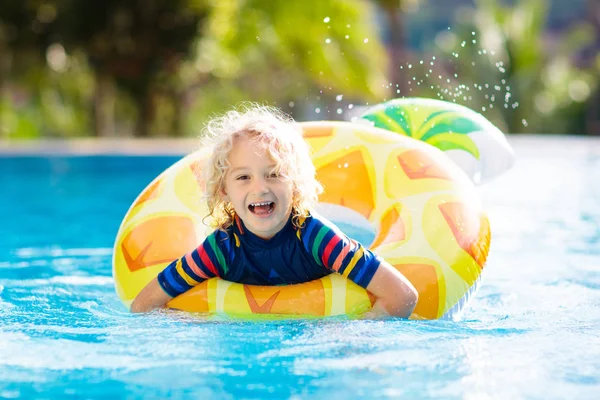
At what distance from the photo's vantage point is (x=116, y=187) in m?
8.34

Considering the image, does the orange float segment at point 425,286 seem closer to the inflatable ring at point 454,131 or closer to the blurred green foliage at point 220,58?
the inflatable ring at point 454,131

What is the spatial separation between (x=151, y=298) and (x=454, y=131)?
60.9 inches

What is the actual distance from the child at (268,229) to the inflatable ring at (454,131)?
3.41ft

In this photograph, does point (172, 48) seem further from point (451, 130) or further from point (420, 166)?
point (420, 166)

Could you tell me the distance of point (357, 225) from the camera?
3678 mm

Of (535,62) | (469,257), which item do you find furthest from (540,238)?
(535,62)

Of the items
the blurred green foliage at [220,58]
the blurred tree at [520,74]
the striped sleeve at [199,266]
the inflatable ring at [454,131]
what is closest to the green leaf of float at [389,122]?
the inflatable ring at [454,131]

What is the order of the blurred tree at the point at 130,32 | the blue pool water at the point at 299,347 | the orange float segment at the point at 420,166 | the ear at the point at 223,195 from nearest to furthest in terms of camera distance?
the blue pool water at the point at 299,347, the ear at the point at 223,195, the orange float segment at the point at 420,166, the blurred tree at the point at 130,32

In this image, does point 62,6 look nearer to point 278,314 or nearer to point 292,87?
point 292,87

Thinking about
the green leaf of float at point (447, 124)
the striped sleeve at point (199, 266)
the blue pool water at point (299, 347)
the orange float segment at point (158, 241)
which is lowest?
the blue pool water at point (299, 347)

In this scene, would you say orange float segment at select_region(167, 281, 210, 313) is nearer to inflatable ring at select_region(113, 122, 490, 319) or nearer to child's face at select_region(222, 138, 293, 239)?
inflatable ring at select_region(113, 122, 490, 319)

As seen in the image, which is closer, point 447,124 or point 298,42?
point 447,124

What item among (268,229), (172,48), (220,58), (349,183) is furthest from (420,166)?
(220,58)

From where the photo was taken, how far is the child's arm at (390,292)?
2.92 meters
